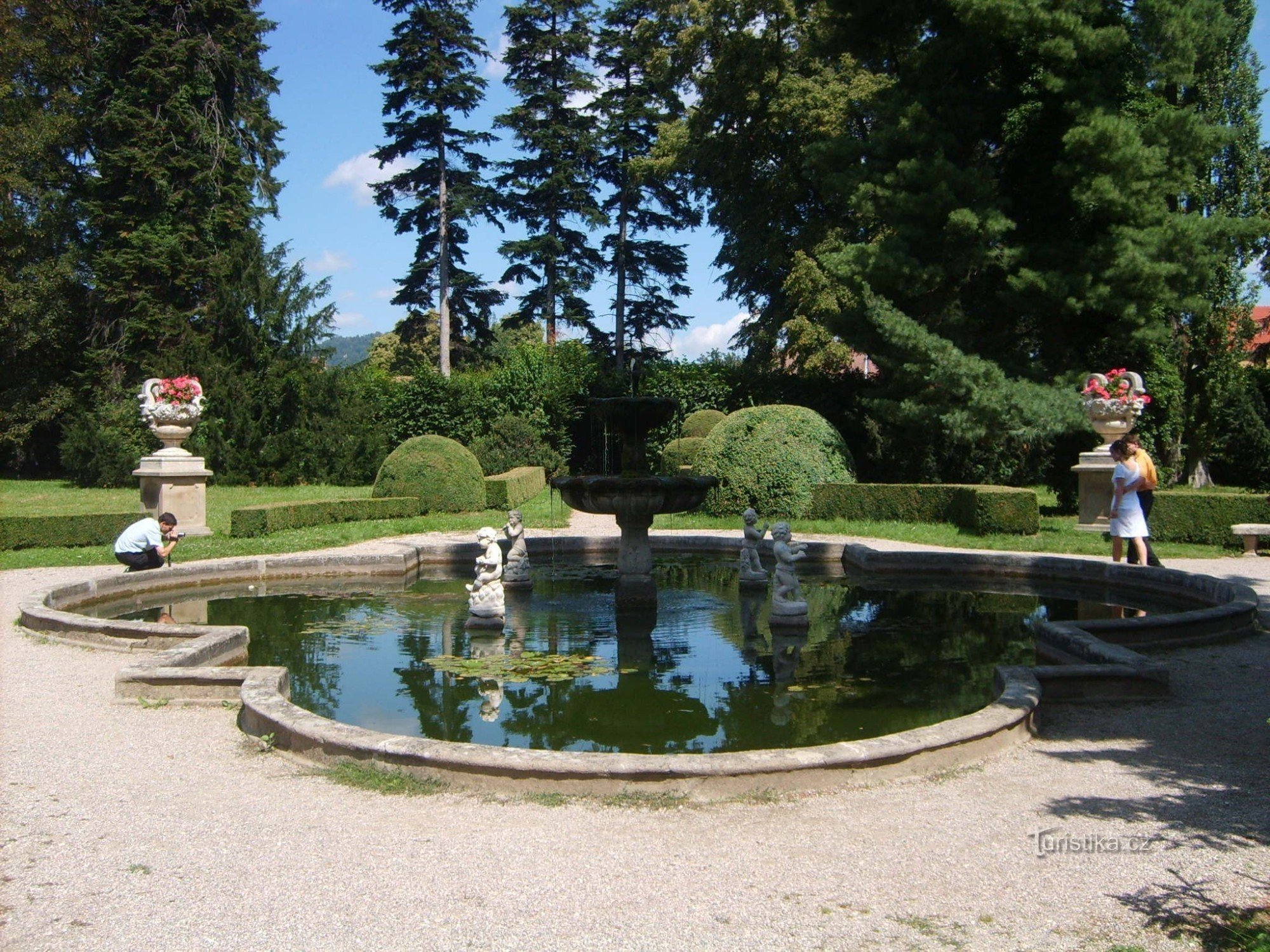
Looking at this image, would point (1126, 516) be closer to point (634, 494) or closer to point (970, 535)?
point (970, 535)

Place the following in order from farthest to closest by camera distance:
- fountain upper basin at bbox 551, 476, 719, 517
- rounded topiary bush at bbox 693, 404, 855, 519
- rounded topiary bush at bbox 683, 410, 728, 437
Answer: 1. rounded topiary bush at bbox 683, 410, 728, 437
2. rounded topiary bush at bbox 693, 404, 855, 519
3. fountain upper basin at bbox 551, 476, 719, 517

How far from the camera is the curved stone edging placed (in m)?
4.99

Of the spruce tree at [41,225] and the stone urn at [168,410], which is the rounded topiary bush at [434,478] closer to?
the stone urn at [168,410]

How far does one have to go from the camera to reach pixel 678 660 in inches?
325

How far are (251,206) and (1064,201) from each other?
23.1 m

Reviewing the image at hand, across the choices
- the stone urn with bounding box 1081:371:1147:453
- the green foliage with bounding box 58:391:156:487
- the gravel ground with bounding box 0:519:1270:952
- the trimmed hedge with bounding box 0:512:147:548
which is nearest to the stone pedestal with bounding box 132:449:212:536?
the trimmed hedge with bounding box 0:512:147:548

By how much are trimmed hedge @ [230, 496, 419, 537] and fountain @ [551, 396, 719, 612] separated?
23.3 feet

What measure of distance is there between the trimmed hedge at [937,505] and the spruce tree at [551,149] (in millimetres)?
22160

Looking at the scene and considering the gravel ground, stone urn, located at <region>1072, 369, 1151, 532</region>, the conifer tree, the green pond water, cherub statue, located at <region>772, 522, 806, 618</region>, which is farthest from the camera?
the conifer tree

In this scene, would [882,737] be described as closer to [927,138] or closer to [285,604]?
[285,604]

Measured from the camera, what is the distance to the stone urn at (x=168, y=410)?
17484 millimetres

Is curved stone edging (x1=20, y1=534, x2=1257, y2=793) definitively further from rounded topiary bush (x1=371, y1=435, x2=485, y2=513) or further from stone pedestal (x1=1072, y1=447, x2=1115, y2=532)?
rounded topiary bush (x1=371, y1=435, x2=485, y2=513)

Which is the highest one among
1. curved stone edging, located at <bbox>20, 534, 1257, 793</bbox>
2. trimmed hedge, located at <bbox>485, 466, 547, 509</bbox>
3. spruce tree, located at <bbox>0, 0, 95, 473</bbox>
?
spruce tree, located at <bbox>0, 0, 95, 473</bbox>

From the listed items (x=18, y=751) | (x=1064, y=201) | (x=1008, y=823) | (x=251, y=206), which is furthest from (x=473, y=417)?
(x=1008, y=823)
